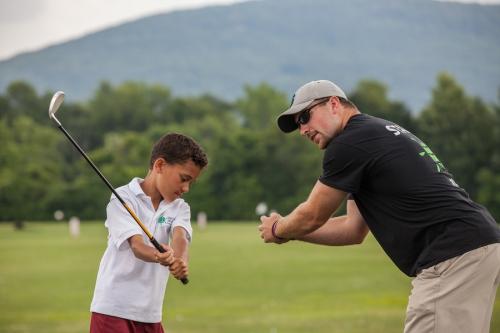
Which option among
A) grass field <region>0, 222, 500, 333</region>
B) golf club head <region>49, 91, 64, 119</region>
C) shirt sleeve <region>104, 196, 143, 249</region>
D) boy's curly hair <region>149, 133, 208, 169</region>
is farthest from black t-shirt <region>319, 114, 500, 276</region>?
grass field <region>0, 222, 500, 333</region>

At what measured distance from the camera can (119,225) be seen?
20.3ft

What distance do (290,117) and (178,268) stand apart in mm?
1082

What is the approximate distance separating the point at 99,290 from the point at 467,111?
86319 mm

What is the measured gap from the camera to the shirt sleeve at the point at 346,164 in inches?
223

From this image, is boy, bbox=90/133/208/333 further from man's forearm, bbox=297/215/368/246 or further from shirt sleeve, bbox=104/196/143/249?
man's forearm, bbox=297/215/368/246

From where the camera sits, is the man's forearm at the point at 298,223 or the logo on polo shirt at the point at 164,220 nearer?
the man's forearm at the point at 298,223

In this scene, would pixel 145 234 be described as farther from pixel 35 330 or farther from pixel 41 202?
pixel 41 202

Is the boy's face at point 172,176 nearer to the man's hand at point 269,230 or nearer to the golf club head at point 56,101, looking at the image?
the man's hand at point 269,230

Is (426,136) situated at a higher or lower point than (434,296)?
lower

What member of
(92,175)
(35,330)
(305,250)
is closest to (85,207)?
(92,175)

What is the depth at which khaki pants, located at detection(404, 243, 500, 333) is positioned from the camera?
5.58m

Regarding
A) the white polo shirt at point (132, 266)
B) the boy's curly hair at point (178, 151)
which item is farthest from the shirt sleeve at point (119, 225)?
the boy's curly hair at point (178, 151)

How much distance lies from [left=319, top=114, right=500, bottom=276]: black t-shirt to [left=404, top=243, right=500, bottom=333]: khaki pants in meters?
0.06

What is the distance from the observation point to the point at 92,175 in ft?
292
